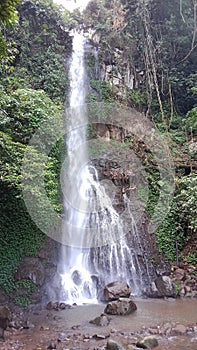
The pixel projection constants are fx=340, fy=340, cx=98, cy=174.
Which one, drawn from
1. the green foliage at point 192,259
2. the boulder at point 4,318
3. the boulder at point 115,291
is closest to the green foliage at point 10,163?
the boulder at point 4,318

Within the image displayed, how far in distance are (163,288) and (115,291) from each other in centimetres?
152

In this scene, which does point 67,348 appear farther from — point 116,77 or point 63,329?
→ point 116,77

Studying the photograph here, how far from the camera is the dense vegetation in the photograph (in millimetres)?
11422

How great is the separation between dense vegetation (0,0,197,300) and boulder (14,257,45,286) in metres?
1.97

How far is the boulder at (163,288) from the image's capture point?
8.96 metres

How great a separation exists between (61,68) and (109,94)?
2.49 m

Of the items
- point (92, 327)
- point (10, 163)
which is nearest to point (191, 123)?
point (10, 163)

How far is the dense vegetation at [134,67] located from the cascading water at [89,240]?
1012 millimetres

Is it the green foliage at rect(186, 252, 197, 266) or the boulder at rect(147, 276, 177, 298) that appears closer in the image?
the boulder at rect(147, 276, 177, 298)

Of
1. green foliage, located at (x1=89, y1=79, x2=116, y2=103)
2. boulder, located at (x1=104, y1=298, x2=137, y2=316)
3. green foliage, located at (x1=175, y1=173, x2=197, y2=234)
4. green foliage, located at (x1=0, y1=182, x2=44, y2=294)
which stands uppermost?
green foliage, located at (x1=89, y1=79, x2=116, y2=103)

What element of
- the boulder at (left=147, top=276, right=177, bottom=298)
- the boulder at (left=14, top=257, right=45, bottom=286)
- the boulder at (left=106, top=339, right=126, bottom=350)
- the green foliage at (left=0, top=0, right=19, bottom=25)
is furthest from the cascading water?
the green foliage at (left=0, top=0, right=19, bottom=25)

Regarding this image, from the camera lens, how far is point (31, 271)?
852 centimetres

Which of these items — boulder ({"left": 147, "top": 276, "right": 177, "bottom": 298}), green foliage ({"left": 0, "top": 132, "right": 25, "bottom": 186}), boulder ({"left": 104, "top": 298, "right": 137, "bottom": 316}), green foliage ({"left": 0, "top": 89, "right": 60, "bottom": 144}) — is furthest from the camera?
green foliage ({"left": 0, "top": 89, "right": 60, "bottom": 144})

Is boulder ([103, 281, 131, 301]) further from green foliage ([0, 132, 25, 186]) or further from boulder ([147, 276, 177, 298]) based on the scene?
green foliage ([0, 132, 25, 186])
